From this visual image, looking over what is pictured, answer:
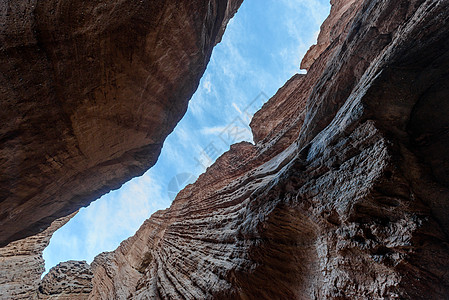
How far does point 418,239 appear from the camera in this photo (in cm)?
201

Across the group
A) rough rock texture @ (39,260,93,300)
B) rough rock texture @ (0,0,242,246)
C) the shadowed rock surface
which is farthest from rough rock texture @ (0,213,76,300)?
the shadowed rock surface

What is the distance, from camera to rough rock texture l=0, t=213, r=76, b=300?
48.0ft

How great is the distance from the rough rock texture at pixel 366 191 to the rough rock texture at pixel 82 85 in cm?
391

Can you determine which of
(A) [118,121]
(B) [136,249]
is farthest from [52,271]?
(A) [118,121]

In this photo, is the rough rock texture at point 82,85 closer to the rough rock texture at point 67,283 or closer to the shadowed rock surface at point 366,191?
the shadowed rock surface at point 366,191

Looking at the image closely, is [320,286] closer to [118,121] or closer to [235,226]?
[235,226]

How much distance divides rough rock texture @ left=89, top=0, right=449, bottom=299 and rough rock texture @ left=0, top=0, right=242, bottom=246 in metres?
3.91

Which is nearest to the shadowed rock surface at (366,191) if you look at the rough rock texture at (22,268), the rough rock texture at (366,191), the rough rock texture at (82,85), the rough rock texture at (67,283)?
the rough rock texture at (366,191)

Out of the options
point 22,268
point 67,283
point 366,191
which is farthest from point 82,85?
point 22,268

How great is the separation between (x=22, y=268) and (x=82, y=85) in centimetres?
2177

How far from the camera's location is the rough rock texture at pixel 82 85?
343 cm

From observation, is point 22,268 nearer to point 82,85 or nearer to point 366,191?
point 82,85

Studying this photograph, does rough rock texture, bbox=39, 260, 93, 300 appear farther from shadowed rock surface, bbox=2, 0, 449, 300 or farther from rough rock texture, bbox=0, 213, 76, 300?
shadowed rock surface, bbox=2, 0, 449, 300

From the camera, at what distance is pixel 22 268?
54.1ft
